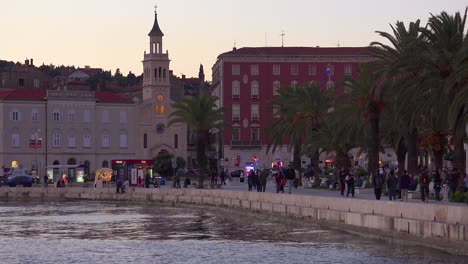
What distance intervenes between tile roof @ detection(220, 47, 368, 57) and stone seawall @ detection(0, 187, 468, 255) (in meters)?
67.5

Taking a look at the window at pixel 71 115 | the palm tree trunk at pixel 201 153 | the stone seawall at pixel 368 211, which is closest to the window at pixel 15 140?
the window at pixel 71 115

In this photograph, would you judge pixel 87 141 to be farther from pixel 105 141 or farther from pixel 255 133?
pixel 255 133

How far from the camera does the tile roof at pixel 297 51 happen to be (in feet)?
499

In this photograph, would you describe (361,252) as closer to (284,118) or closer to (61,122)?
(284,118)

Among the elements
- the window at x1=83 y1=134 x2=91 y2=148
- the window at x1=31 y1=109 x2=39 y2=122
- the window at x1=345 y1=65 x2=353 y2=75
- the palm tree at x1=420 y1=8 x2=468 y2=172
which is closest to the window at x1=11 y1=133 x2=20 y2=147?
the window at x1=31 y1=109 x2=39 y2=122

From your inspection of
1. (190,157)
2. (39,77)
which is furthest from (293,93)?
(39,77)

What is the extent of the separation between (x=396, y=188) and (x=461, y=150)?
4546 mm

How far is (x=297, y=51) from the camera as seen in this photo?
154m

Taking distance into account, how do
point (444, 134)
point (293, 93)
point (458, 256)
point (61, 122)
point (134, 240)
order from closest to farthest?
point (458, 256)
point (134, 240)
point (444, 134)
point (293, 93)
point (61, 122)

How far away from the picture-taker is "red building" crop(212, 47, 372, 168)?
151 m

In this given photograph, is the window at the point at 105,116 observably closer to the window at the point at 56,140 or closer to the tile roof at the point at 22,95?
the window at the point at 56,140

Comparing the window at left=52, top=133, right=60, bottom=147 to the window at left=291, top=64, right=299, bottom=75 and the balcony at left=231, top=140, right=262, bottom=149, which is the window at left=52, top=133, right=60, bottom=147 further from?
the window at left=291, top=64, right=299, bottom=75

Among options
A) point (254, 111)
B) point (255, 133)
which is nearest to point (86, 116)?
point (254, 111)

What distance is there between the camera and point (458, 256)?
36.3 meters
